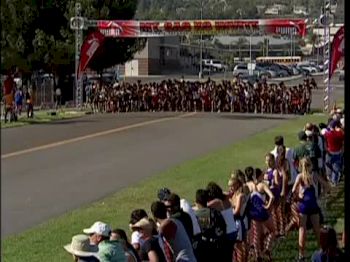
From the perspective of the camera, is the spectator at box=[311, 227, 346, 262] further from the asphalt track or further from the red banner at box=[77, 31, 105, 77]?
the red banner at box=[77, 31, 105, 77]

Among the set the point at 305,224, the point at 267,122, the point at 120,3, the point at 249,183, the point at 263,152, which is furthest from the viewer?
the point at 120,3

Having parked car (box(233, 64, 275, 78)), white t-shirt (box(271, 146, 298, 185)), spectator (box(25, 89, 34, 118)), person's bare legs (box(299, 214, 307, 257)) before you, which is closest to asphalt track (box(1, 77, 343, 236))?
spectator (box(25, 89, 34, 118))

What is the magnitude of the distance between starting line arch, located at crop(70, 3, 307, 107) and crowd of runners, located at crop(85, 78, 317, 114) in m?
2.02

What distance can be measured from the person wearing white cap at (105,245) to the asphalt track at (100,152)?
7.98 ft

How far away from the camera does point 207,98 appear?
4362 centimetres

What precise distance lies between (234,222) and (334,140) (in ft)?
28.1

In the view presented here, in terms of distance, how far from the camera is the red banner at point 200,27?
40750mm

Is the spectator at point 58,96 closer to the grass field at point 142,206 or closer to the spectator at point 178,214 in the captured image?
the grass field at point 142,206

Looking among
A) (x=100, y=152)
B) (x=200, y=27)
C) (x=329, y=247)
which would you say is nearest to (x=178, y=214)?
(x=329, y=247)

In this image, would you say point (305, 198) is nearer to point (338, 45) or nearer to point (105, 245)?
point (105, 245)

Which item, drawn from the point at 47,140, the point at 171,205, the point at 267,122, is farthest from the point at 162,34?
the point at 171,205

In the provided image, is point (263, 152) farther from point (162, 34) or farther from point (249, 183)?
point (162, 34)

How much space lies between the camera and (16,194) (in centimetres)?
1717

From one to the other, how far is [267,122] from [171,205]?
31.3 meters
